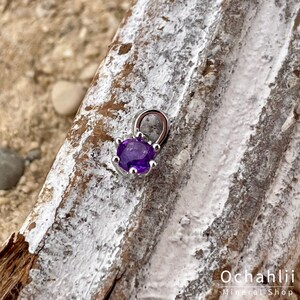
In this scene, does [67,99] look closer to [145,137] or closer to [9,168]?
[9,168]

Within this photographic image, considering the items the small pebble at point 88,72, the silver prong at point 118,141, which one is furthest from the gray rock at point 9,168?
the silver prong at point 118,141

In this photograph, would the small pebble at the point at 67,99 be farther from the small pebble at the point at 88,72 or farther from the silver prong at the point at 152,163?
the silver prong at the point at 152,163

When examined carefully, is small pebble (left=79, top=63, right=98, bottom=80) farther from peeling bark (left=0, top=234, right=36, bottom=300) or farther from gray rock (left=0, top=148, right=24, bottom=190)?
peeling bark (left=0, top=234, right=36, bottom=300)

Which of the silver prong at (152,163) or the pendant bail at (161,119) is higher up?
the pendant bail at (161,119)

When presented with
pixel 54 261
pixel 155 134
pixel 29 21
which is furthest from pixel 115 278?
pixel 29 21

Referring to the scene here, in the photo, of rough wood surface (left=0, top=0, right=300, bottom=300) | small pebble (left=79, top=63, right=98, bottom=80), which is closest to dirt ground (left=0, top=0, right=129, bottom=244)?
small pebble (left=79, top=63, right=98, bottom=80)

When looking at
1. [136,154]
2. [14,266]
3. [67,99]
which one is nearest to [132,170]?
[136,154]
